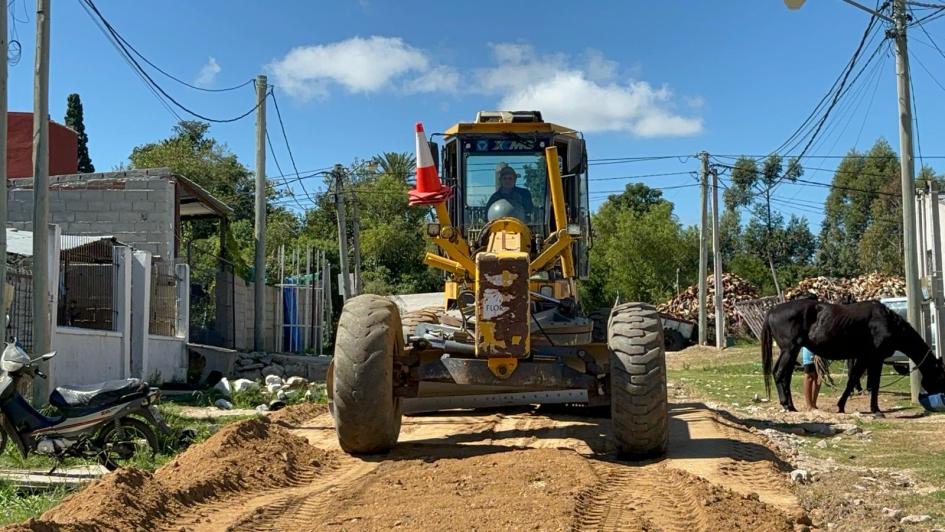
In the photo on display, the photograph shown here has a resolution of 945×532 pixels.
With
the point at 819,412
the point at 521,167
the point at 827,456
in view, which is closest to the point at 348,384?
the point at 521,167

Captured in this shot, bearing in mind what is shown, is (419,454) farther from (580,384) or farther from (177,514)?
(177,514)

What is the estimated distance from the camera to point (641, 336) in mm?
8414

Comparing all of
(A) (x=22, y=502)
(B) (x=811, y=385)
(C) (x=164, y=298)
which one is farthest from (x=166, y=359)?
(B) (x=811, y=385)

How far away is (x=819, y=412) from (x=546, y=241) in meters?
6.02

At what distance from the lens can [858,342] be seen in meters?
14.3

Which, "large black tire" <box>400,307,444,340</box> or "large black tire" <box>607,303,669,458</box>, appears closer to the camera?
"large black tire" <box>607,303,669,458</box>

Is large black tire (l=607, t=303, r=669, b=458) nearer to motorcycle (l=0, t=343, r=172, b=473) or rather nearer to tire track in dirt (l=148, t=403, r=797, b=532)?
tire track in dirt (l=148, t=403, r=797, b=532)

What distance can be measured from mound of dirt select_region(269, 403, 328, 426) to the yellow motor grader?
1.77 meters

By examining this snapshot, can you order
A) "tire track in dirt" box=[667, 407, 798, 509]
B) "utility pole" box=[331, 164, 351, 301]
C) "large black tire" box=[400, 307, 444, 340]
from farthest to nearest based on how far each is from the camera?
"utility pole" box=[331, 164, 351, 301], "large black tire" box=[400, 307, 444, 340], "tire track in dirt" box=[667, 407, 798, 509]

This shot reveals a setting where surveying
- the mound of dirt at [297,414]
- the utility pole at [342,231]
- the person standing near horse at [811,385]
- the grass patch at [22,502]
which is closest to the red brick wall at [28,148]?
the utility pole at [342,231]

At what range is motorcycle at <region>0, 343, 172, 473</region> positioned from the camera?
8570 millimetres

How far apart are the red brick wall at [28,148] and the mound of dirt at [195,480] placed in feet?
71.8

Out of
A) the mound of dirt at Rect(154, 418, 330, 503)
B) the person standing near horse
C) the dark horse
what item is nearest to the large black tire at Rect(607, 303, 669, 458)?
the mound of dirt at Rect(154, 418, 330, 503)

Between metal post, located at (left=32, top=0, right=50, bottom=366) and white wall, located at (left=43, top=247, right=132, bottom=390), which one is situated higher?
metal post, located at (left=32, top=0, right=50, bottom=366)
